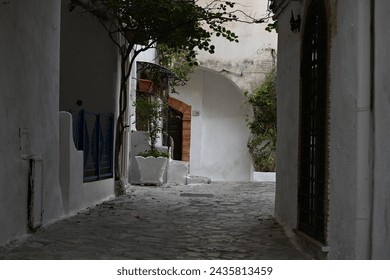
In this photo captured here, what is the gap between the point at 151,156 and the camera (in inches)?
543

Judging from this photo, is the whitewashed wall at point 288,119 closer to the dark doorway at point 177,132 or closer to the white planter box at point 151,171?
the white planter box at point 151,171

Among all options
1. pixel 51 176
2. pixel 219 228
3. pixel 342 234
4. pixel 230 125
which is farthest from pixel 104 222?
pixel 230 125

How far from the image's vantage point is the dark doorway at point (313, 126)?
17.4 ft

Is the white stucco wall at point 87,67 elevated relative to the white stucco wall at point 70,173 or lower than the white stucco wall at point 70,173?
elevated

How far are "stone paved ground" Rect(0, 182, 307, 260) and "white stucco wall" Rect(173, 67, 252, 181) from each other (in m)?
9.78

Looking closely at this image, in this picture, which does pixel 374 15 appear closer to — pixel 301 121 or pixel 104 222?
pixel 301 121

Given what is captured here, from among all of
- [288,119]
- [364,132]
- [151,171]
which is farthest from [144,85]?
[364,132]

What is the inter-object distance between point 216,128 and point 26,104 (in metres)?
→ 14.6

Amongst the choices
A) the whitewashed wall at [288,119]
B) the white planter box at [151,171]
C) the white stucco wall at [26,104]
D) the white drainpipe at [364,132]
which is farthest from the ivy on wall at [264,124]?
the white drainpipe at [364,132]

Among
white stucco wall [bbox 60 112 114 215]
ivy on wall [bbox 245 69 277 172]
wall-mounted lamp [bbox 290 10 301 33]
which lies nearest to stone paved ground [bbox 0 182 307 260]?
white stucco wall [bbox 60 112 114 215]

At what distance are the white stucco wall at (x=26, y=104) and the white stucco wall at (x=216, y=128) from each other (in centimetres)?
1302

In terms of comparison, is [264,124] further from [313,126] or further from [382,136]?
[382,136]

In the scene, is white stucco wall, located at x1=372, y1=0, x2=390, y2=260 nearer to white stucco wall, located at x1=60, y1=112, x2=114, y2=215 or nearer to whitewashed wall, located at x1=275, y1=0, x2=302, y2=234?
whitewashed wall, located at x1=275, y1=0, x2=302, y2=234

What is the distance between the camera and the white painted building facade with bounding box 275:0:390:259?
3.76 m
